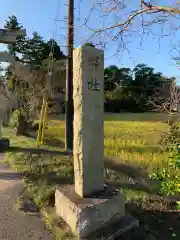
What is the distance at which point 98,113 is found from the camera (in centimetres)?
302

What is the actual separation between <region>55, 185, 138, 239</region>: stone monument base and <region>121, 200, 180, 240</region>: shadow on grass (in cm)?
16

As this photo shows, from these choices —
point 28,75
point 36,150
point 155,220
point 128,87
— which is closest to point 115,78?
point 128,87

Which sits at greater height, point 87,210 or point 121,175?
point 87,210

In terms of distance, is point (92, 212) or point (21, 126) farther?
point (21, 126)

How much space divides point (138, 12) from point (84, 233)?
134 inches

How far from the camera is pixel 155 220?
146 inches

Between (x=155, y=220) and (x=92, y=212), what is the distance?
137 centimetres

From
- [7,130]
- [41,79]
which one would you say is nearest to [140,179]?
[7,130]

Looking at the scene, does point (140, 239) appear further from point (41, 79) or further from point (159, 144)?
point (41, 79)

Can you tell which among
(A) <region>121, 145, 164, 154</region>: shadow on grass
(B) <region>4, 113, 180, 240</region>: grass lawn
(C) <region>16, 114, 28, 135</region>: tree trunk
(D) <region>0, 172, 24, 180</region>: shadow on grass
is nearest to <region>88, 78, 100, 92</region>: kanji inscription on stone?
(B) <region>4, 113, 180, 240</region>: grass lawn

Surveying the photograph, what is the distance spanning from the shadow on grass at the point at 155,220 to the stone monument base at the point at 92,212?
0.16 meters

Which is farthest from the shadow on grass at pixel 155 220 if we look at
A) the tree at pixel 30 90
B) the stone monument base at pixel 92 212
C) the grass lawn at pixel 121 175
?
the tree at pixel 30 90

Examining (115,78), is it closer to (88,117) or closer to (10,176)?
(10,176)

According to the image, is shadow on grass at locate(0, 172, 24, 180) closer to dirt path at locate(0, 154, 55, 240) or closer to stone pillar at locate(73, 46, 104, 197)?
dirt path at locate(0, 154, 55, 240)
